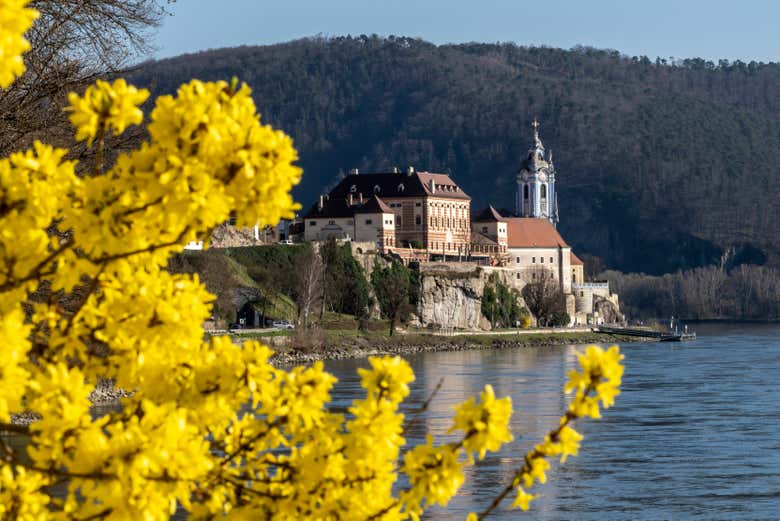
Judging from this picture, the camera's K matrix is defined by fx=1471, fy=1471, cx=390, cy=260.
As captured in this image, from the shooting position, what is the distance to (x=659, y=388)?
44.8 meters

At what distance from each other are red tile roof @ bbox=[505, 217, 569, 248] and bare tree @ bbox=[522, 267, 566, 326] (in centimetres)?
376

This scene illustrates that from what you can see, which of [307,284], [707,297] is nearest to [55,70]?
[307,284]

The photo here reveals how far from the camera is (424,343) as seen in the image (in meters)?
80.3

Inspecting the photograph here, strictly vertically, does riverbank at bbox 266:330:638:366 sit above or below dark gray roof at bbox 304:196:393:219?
below

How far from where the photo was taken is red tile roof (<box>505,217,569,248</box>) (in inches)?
4218

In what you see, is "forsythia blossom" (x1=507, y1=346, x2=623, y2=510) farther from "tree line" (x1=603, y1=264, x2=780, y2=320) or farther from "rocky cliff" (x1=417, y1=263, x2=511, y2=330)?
"tree line" (x1=603, y1=264, x2=780, y2=320)

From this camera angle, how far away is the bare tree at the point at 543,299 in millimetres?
100812

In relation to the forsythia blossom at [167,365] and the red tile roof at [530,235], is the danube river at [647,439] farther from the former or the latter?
the red tile roof at [530,235]

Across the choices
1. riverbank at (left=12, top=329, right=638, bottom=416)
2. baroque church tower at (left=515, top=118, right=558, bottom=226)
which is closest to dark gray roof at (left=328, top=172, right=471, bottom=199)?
riverbank at (left=12, top=329, right=638, bottom=416)

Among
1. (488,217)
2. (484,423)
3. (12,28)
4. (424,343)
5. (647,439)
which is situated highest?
(488,217)

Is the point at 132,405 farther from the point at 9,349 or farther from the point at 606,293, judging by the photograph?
the point at 606,293

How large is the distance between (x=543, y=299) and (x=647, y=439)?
7079 cm

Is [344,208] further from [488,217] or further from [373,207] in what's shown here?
[488,217]

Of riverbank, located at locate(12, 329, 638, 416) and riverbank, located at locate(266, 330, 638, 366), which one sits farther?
riverbank, located at locate(266, 330, 638, 366)
